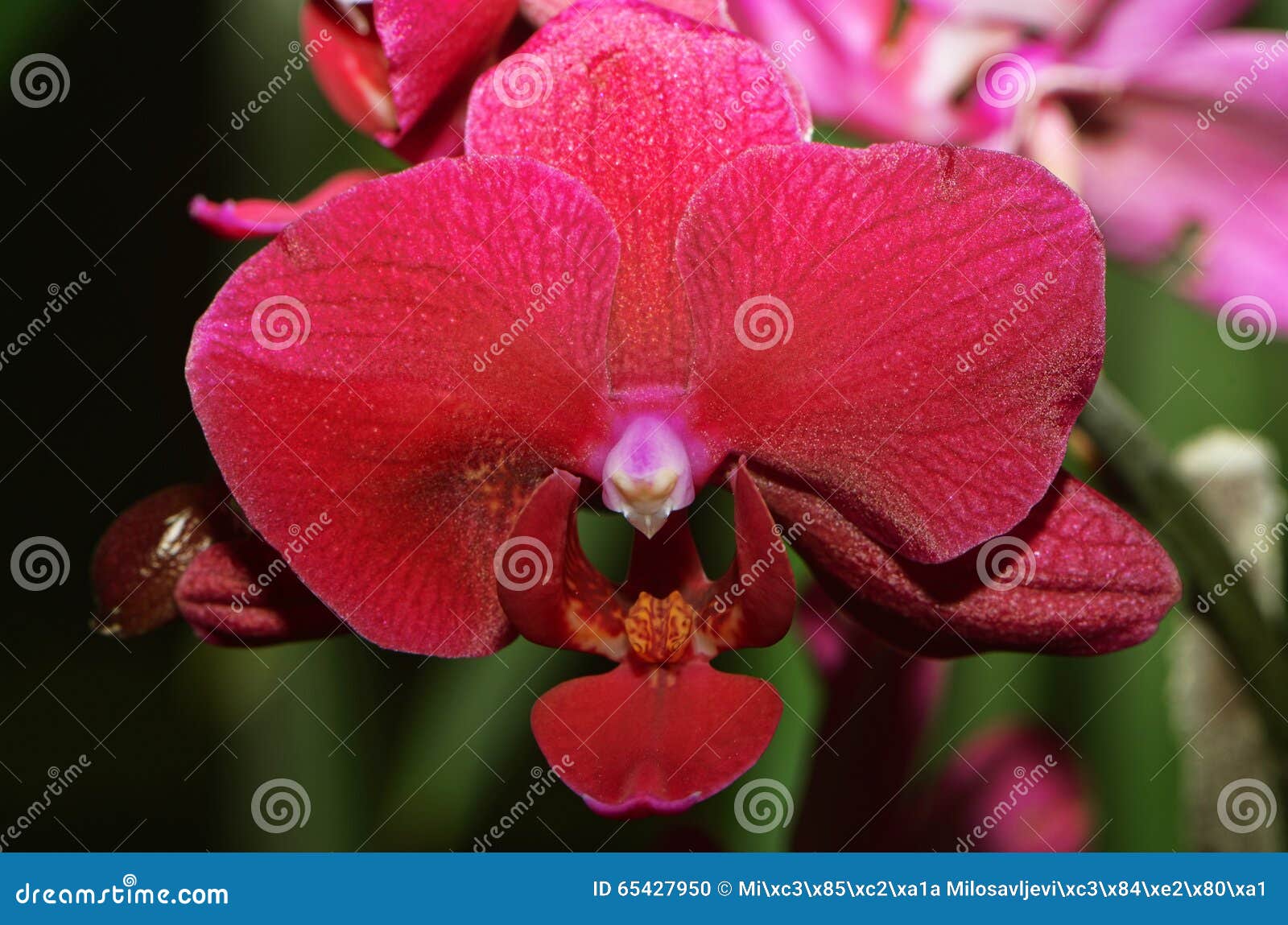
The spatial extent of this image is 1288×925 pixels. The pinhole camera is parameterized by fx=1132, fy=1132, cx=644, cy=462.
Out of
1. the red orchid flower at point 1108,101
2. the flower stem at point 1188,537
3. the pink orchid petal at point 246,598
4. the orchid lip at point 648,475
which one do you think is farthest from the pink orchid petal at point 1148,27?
the pink orchid petal at point 246,598

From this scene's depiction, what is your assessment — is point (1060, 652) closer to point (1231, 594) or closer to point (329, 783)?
point (1231, 594)

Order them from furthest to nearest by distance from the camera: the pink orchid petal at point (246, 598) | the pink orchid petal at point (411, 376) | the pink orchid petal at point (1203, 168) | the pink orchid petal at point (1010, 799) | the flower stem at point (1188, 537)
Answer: the pink orchid petal at point (1010, 799), the pink orchid petal at point (1203, 168), the flower stem at point (1188, 537), the pink orchid petal at point (246, 598), the pink orchid petal at point (411, 376)

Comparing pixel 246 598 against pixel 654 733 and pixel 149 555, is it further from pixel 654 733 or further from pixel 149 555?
pixel 654 733

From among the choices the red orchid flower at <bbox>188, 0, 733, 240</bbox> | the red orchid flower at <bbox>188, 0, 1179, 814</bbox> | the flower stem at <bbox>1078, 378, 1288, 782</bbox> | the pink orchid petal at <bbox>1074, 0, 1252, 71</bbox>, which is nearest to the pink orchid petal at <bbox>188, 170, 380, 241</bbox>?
the red orchid flower at <bbox>188, 0, 733, 240</bbox>

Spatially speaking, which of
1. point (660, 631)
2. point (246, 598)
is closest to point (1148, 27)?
point (660, 631)

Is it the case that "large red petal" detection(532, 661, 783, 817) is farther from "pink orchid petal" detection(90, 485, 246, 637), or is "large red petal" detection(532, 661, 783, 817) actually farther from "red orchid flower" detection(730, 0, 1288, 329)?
"red orchid flower" detection(730, 0, 1288, 329)

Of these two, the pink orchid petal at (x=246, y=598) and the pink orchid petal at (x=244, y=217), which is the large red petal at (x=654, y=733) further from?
the pink orchid petal at (x=244, y=217)

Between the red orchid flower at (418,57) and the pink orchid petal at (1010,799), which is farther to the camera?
the pink orchid petal at (1010,799)
